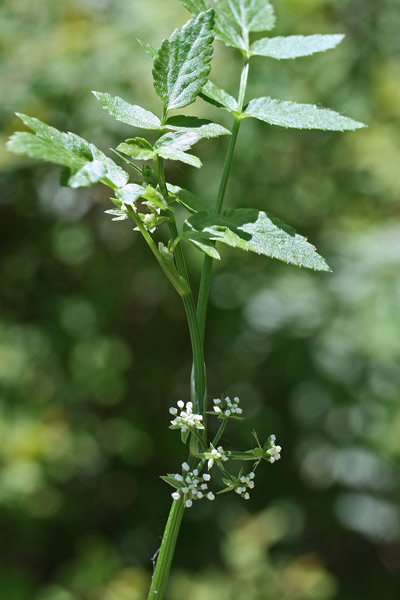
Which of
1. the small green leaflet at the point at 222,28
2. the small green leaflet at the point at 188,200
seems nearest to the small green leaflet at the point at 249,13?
the small green leaflet at the point at 222,28

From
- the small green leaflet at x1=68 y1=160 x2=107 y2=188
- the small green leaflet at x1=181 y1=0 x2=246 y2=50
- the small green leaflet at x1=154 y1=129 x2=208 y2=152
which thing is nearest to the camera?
the small green leaflet at x1=68 y1=160 x2=107 y2=188

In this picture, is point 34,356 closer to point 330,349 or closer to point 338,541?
point 330,349

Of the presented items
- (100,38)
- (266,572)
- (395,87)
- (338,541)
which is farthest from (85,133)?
(338,541)

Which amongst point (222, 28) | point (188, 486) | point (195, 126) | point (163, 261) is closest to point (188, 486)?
point (188, 486)

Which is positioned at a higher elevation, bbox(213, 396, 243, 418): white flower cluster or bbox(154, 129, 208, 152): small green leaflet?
bbox(154, 129, 208, 152): small green leaflet

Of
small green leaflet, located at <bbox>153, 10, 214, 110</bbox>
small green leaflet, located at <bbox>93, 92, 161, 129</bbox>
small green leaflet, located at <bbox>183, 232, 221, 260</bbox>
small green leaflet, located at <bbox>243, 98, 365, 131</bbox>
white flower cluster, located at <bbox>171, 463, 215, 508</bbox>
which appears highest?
small green leaflet, located at <bbox>243, 98, 365, 131</bbox>

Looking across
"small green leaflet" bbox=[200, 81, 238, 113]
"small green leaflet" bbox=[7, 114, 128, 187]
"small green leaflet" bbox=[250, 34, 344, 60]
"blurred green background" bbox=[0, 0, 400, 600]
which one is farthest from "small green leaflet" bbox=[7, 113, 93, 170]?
"blurred green background" bbox=[0, 0, 400, 600]

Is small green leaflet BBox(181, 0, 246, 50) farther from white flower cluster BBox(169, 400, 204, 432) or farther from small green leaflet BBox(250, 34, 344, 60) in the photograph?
white flower cluster BBox(169, 400, 204, 432)
